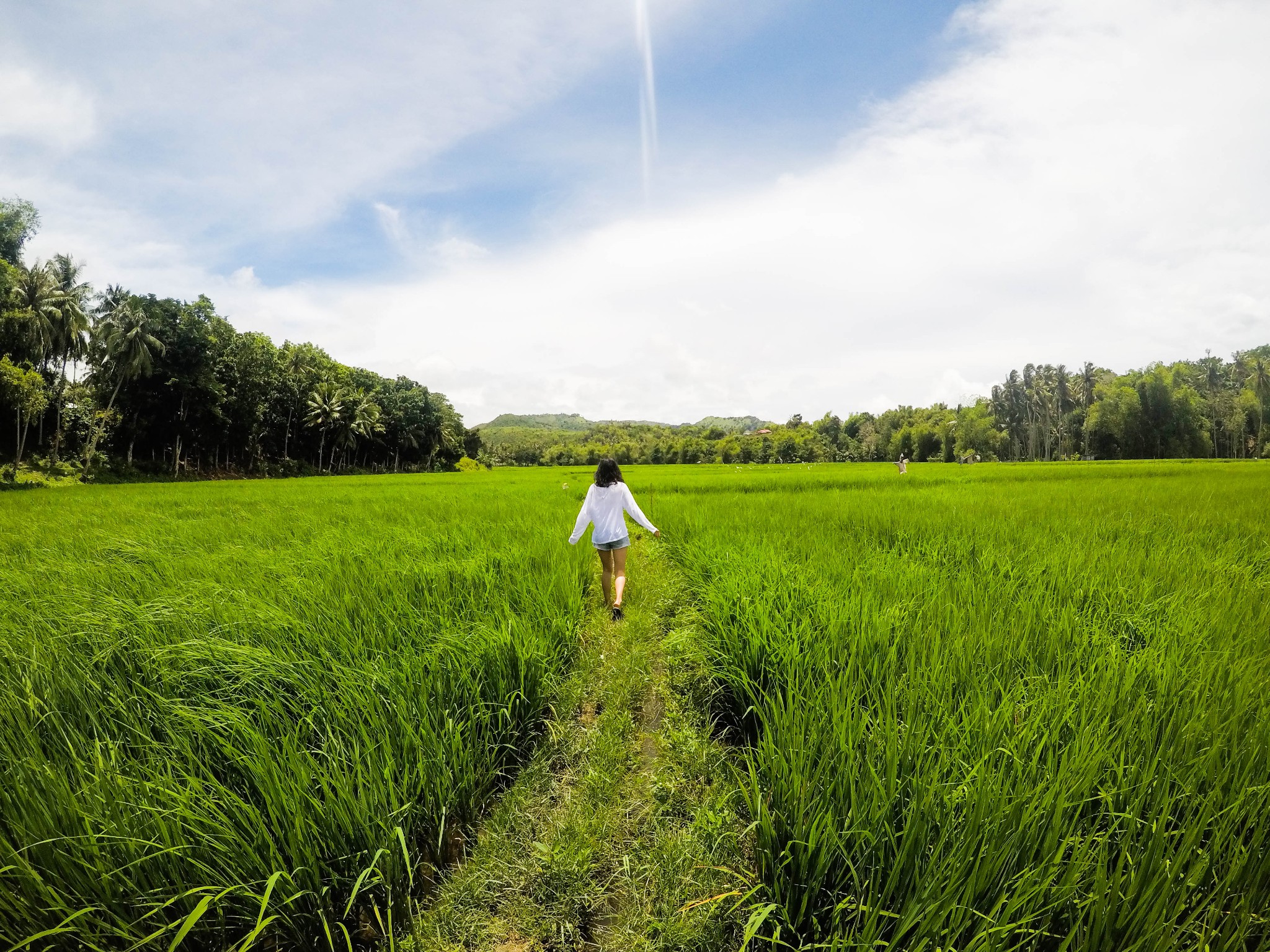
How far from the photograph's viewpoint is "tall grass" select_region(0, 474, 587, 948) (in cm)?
143

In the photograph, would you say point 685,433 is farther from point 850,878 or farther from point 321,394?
point 850,878

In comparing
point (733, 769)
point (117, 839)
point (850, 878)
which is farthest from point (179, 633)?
point (850, 878)

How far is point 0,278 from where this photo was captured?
825 inches

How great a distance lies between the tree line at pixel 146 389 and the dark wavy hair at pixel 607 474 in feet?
97.0

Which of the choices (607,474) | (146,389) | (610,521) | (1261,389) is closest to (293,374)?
(146,389)

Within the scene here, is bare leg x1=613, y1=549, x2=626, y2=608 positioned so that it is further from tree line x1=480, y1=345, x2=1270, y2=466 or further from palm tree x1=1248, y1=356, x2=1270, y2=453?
palm tree x1=1248, y1=356, x2=1270, y2=453

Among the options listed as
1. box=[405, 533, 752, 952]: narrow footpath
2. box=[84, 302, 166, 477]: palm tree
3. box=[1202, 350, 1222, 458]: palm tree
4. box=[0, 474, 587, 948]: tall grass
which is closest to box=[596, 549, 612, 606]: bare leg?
box=[0, 474, 587, 948]: tall grass

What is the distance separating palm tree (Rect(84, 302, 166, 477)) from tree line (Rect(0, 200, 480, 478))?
0.08 m

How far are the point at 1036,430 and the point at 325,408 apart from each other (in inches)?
3731

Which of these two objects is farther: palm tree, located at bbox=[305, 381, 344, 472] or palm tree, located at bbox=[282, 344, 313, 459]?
palm tree, located at bbox=[305, 381, 344, 472]

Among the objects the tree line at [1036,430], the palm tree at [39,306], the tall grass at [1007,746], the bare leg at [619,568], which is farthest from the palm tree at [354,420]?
the tall grass at [1007,746]

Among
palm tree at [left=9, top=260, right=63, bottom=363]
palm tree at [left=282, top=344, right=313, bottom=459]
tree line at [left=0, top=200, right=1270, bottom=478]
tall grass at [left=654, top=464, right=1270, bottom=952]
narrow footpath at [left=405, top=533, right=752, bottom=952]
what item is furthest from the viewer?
palm tree at [left=282, top=344, right=313, bottom=459]

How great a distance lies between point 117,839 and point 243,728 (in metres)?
0.41

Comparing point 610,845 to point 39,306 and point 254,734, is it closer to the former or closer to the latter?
point 254,734
